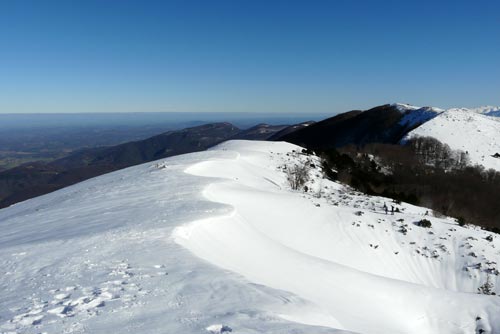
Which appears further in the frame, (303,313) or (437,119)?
(437,119)

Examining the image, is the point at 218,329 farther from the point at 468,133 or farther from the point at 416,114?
the point at 416,114

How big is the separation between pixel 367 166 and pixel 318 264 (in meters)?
36.6

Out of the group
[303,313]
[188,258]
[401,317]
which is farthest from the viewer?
[401,317]

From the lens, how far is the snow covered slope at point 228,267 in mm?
5539

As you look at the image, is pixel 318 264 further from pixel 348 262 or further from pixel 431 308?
pixel 348 262

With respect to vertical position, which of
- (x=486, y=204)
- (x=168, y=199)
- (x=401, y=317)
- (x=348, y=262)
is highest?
(x=168, y=199)

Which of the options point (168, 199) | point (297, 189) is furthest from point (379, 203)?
point (168, 199)

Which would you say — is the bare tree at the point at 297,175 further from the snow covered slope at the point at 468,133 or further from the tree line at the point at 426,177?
the snow covered slope at the point at 468,133

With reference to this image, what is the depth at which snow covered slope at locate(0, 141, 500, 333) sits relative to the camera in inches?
218

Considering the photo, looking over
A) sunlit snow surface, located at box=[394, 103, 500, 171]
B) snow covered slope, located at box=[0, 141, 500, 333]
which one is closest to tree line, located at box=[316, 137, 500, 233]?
sunlit snow surface, located at box=[394, 103, 500, 171]

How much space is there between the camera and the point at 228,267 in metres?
8.30

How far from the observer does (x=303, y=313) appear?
18.8 feet

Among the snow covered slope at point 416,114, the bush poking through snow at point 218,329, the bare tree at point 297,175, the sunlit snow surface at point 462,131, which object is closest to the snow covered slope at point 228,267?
the bush poking through snow at point 218,329

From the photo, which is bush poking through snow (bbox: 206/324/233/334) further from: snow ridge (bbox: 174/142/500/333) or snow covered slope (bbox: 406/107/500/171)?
snow covered slope (bbox: 406/107/500/171)
